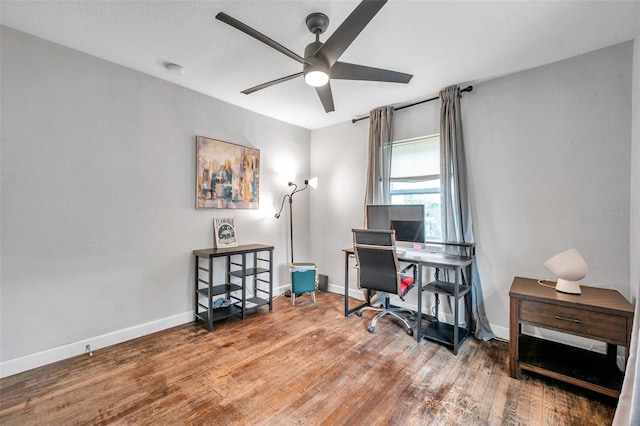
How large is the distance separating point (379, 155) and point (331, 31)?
5.56ft

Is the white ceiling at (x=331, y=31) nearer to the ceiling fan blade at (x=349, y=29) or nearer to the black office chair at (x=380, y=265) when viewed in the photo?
the ceiling fan blade at (x=349, y=29)

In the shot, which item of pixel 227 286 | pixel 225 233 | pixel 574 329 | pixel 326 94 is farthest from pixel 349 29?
pixel 227 286

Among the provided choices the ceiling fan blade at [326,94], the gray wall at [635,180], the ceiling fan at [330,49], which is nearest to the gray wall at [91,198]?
the ceiling fan blade at [326,94]

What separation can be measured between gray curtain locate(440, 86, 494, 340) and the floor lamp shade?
2.43ft

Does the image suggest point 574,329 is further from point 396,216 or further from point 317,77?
point 317,77

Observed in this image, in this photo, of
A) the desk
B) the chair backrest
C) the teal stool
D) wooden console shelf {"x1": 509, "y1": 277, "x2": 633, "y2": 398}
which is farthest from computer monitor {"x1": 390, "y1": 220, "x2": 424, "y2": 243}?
the teal stool

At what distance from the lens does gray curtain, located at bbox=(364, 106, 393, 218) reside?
3412mm

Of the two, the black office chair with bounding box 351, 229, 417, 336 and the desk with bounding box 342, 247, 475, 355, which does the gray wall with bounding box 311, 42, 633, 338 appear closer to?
the desk with bounding box 342, 247, 475, 355

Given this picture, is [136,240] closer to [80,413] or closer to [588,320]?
[80,413]

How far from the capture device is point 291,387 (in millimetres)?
1929

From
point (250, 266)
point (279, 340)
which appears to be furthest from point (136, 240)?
point (279, 340)

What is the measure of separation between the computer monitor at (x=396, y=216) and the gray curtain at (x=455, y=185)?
27cm

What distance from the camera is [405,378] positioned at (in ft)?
6.70

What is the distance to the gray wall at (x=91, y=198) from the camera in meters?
2.07
